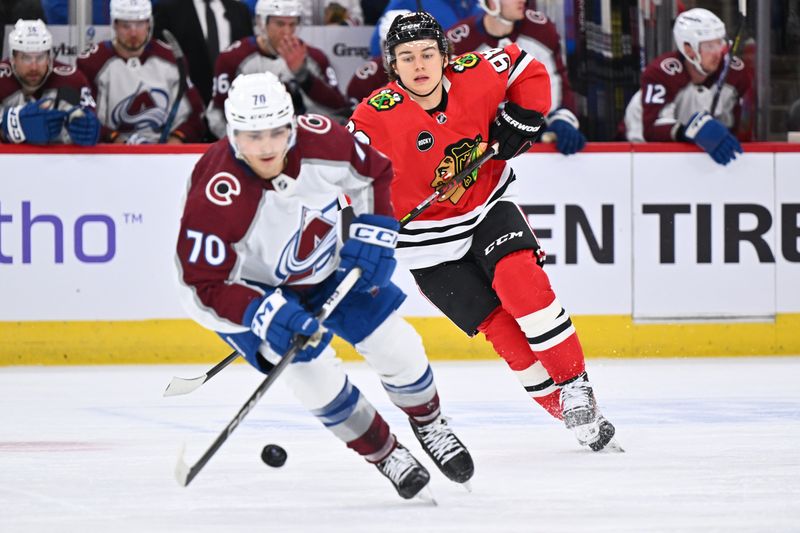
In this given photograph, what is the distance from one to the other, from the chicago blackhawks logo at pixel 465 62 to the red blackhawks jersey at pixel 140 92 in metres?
2.54

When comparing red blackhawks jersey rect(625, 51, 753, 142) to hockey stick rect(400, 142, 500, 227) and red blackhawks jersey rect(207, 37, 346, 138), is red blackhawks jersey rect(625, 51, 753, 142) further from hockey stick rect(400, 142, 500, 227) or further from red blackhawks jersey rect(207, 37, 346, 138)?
hockey stick rect(400, 142, 500, 227)

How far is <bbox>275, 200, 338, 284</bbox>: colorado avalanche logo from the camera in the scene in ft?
11.0

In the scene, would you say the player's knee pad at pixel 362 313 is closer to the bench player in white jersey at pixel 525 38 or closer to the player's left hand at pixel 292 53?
the bench player in white jersey at pixel 525 38

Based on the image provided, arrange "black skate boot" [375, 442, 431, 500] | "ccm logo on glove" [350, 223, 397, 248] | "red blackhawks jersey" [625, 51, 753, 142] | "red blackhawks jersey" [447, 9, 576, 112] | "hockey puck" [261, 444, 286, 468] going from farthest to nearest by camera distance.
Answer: "red blackhawks jersey" [625, 51, 753, 142] < "red blackhawks jersey" [447, 9, 576, 112] < "hockey puck" [261, 444, 286, 468] < "ccm logo on glove" [350, 223, 397, 248] < "black skate boot" [375, 442, 431, 500]

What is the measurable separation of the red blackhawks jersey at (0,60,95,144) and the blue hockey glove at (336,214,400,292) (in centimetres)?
348

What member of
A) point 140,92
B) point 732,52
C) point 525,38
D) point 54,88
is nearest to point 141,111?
point 140,92

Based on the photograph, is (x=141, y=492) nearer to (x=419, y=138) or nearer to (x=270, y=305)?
(x=270, y=305)

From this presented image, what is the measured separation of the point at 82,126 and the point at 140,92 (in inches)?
16.7

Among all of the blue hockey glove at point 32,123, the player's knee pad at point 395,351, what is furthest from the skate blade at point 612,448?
the blue hockey glove at point 32,123

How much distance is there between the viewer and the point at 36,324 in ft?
21.2

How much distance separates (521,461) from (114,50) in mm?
3561

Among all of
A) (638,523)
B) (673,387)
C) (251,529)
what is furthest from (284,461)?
(673,387)

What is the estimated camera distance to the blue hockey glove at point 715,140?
257 inches

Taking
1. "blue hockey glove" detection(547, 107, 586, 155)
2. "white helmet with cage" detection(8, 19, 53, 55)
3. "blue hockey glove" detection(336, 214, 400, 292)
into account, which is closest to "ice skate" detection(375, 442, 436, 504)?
"blue hockey glove" detection(336, 214, 400, 292)
